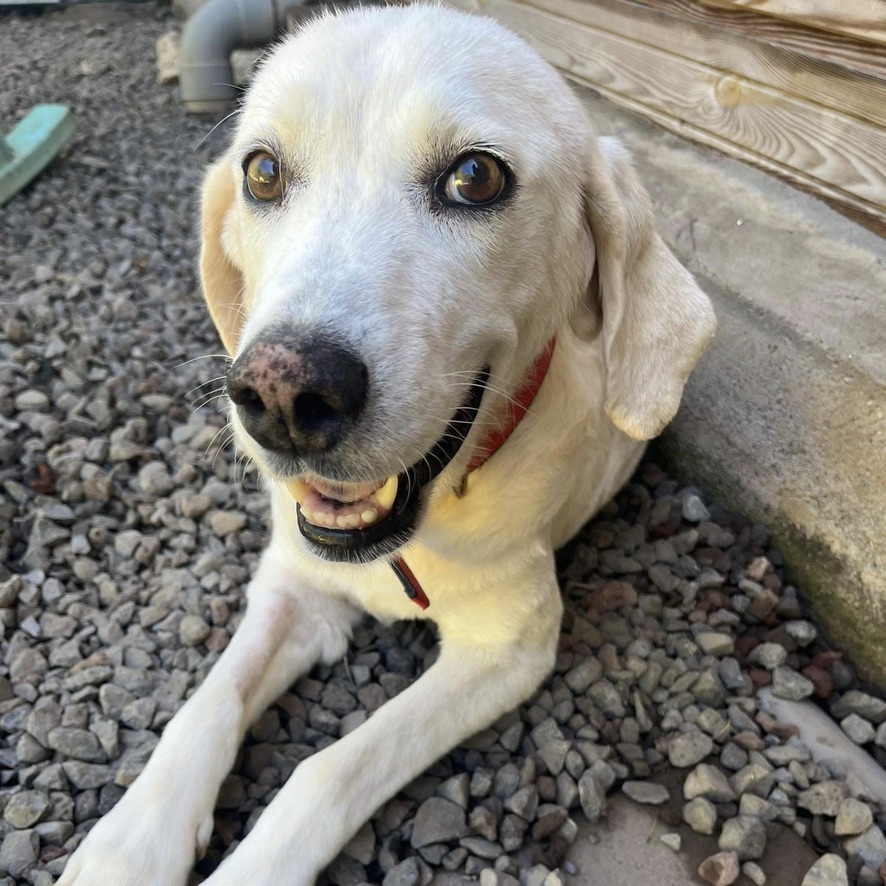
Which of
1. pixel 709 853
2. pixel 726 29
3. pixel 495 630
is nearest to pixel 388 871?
pixel 495 630

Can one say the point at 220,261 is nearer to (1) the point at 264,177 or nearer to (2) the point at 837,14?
(1) the point at 264,177

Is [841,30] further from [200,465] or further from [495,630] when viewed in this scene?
[200,465]

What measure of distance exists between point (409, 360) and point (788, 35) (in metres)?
2.29

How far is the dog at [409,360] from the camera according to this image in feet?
4.70

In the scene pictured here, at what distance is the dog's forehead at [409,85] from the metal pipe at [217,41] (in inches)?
153

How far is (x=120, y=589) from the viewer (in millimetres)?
2492

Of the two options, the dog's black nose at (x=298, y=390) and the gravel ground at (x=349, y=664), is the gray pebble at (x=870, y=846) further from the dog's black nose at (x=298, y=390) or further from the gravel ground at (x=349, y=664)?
the dog's black nose at (x=298, y=390)

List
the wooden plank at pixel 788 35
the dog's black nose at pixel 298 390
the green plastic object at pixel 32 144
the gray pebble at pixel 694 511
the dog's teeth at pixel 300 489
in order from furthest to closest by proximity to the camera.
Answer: the green plastic object at pixel 32 144, the gray pebble at pixel 694 511, the wooden plank at pixel 788 35, the dog's teeth at pixel 300 489, the dog's black nose at pixel 298 390

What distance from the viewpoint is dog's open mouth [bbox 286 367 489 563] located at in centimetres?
163

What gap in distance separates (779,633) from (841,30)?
6.49 feet

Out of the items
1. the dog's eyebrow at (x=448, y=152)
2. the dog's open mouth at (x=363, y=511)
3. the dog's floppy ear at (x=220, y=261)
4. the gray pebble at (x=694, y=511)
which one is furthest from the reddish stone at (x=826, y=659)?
the dog's floppy ear at (x=220, y=261)

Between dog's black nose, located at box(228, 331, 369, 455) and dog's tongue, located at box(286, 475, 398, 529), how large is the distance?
266mm

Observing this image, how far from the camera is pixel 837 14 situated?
101 inches

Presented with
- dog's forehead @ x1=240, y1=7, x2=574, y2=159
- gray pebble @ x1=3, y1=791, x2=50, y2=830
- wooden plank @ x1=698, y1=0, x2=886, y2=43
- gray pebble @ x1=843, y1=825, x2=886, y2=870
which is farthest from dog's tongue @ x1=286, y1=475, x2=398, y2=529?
wooden plank @ x1=698, y1=0, x2=886, y2=43
